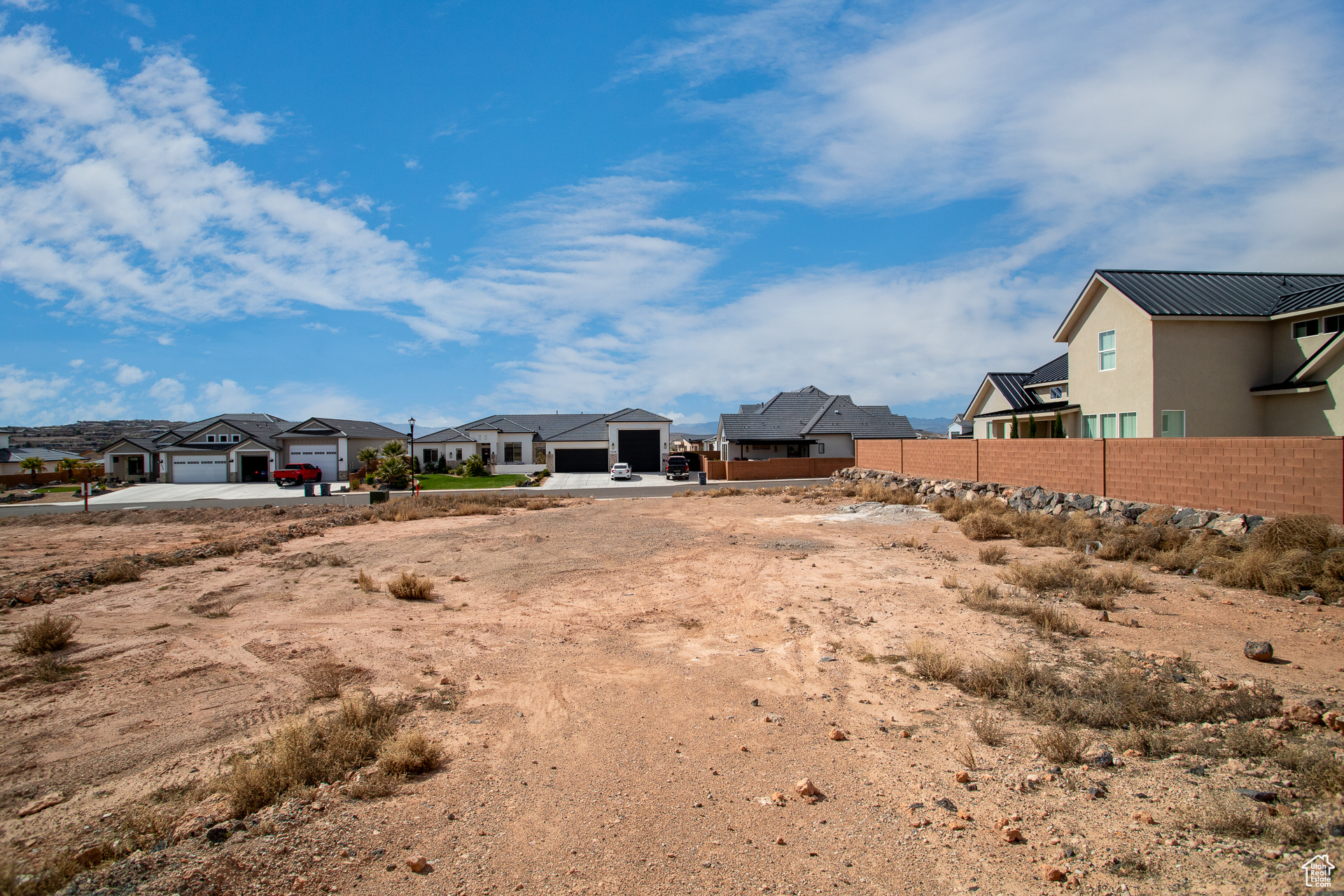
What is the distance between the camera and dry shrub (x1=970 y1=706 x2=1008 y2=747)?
5.50m

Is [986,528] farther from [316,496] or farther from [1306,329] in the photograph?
[316,496]

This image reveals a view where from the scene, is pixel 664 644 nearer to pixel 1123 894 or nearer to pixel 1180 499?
pixel 1123 894

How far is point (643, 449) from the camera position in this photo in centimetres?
5966

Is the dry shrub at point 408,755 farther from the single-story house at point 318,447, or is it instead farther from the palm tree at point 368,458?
the single-story house at point 318,447

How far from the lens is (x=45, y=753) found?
5730mm

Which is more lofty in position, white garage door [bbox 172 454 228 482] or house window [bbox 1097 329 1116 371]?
house window [bbox 1097 329 1116 371]

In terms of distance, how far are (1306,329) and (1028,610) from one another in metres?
19.6

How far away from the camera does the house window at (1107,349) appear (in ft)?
74.6

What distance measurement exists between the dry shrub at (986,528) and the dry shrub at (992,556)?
2744 millimetres

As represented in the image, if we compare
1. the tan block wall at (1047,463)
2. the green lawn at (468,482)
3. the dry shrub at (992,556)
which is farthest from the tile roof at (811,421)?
the dry shrub at (992,556)

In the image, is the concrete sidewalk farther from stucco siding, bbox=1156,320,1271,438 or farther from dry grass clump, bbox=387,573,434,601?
dry grass clump, bbox=387,573,434,601

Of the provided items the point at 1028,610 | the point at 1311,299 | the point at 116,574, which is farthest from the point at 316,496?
the point at 1311,299

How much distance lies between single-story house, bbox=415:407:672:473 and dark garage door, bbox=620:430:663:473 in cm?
7

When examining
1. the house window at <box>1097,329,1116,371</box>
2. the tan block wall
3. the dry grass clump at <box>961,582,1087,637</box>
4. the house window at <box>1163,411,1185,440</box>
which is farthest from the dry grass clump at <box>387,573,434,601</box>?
the house window at <box>1097,329,1116,371</box>
